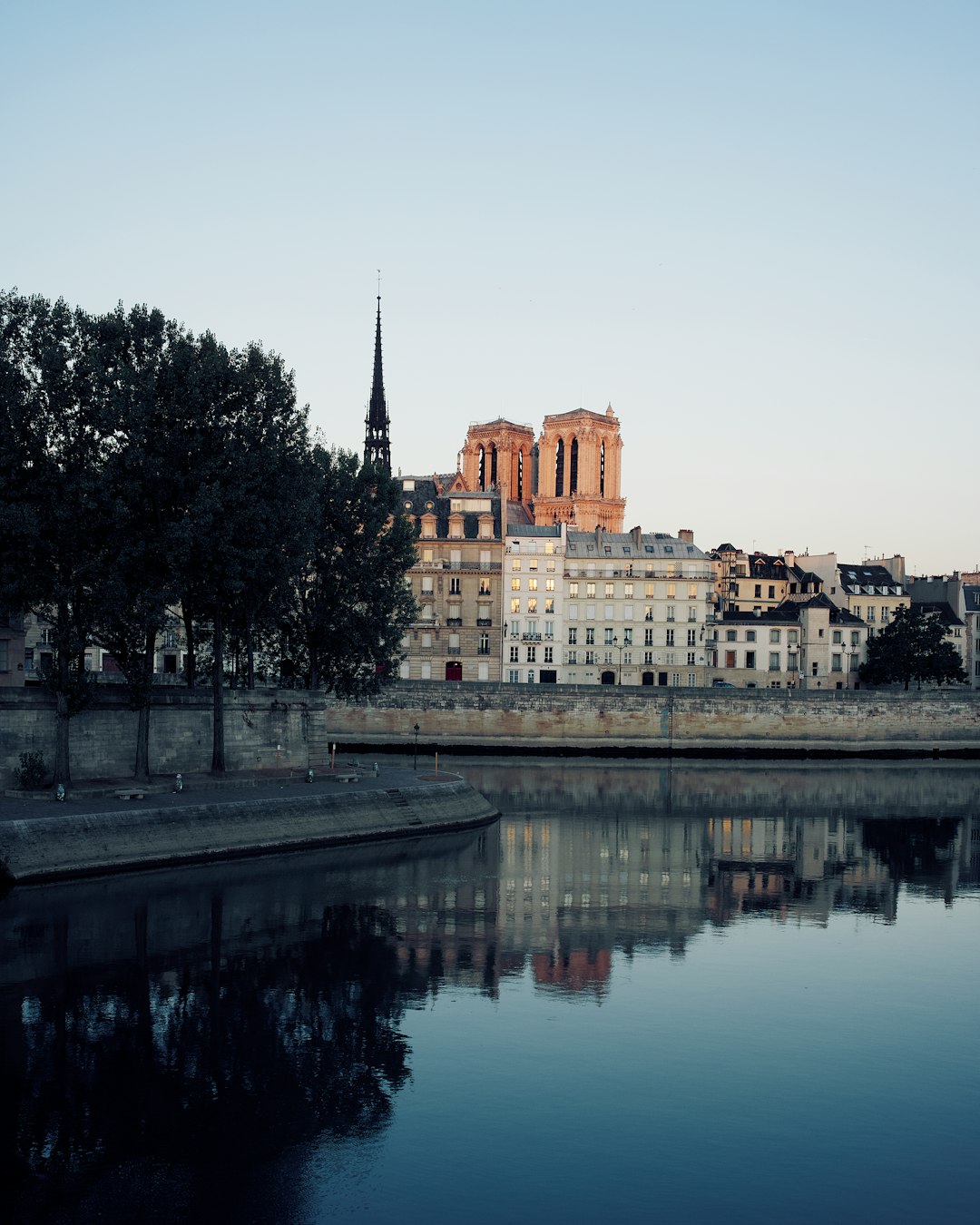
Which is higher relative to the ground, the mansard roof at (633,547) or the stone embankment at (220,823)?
the mansard roof at (633,547)

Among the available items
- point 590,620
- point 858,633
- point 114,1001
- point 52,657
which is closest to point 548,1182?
point 114,1001

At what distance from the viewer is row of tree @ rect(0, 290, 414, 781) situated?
1769 inches

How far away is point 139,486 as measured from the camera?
151 feet

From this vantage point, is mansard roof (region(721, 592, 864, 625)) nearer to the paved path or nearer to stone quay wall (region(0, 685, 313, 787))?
the paved path

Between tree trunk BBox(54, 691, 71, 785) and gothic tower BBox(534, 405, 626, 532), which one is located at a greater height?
gothic tower BBox(534, 405, 626, 532)

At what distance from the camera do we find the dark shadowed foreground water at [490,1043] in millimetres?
19562

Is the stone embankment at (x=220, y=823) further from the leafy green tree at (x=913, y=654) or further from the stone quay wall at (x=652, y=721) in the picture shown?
the leafy green tree at (x=913, y=654)

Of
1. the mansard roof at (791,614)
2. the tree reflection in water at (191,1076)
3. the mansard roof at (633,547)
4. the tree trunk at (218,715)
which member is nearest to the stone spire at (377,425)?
the mansard roof at (633,547)

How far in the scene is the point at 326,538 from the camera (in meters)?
67.4

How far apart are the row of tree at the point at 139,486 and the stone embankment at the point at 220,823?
5208 mm

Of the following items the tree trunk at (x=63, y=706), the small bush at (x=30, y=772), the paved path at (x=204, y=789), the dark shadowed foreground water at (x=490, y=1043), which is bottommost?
the dark shadowed foreground water at (x=490, y=1043)

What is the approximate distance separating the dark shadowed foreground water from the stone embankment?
3.42 feet

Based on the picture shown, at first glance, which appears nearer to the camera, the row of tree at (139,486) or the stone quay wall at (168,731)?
the row of tree at (139,486)

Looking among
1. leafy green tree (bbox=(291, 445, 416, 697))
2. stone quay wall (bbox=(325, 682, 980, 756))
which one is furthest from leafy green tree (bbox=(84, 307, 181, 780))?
stone quay wall (bbox=(325, 682, 980, 756))
